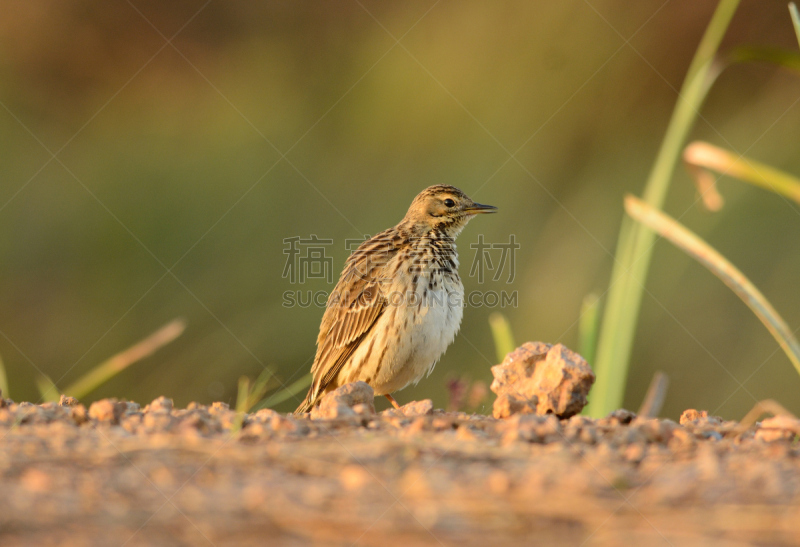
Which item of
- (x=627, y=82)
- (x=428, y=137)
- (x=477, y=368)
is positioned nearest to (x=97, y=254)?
(x=428, y=137)

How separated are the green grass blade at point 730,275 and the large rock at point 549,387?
72 cm

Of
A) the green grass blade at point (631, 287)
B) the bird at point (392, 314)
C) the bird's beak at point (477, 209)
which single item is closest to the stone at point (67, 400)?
the bird at point (392, 314)

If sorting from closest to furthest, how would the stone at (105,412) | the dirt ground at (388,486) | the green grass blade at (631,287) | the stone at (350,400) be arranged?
1. the dirt ground at (388,486)
2. the stone at (105,412)
3. the stone at (350,400)
4. the green grass blade at (631,287)

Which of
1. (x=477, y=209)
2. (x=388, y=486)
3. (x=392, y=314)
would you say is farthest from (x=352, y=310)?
(x=388, y=486)

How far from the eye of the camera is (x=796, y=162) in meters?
8.19

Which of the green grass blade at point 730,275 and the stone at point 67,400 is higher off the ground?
the green grass blade at point 730,275

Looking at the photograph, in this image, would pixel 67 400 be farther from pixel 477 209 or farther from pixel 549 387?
pixel 477 209

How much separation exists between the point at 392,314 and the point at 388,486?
11.0 ft

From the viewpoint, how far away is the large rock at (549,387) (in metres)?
3.72

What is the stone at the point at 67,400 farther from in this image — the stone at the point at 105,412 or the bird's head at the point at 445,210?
the bird's head at the point at 445,210

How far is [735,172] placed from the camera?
10.8ft

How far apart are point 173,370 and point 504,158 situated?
4.43m

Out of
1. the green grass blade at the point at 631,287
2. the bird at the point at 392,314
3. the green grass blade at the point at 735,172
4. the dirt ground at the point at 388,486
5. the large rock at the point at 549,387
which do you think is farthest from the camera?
Answer: the bird at the point at 392,314

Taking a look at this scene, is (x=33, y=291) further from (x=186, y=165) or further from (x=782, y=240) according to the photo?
(x=782, y=240)
